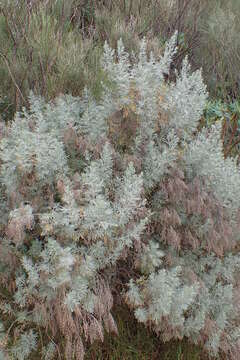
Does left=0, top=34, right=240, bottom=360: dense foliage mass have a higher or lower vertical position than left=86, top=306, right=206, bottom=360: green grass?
higher

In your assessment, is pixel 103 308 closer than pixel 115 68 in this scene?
Yes

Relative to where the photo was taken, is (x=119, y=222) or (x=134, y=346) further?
(x=134, y=346)

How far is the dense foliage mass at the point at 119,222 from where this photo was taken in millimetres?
2297

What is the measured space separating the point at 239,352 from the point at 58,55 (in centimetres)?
245

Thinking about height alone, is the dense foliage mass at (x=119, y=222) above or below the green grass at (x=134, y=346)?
above

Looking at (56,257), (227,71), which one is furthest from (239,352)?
(227,71)

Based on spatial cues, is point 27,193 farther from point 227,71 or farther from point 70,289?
point 227,71

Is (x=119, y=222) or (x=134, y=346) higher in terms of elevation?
(x=119, y=222)

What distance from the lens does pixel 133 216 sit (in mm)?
2486

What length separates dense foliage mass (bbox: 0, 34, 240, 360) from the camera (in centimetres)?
230

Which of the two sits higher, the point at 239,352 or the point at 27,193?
the point at 27,193

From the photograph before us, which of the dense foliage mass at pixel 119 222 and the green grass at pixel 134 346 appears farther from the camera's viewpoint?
the green grass at pixel 134 346

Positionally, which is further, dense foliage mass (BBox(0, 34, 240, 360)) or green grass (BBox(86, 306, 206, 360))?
green grass (BBox(86, 306, 206, 360))

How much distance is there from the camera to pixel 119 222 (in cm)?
234
